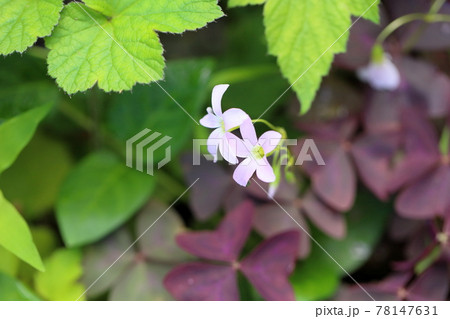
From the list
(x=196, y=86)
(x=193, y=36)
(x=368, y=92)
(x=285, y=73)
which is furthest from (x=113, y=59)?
(x=193, y=36)

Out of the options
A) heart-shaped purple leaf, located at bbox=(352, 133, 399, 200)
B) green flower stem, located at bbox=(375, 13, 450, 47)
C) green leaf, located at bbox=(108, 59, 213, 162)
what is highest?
green flower stem, located at bbox=(375, 13, 450, 47)

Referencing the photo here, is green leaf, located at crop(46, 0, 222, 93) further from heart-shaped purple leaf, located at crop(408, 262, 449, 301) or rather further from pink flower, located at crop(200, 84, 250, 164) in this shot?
heart-shaped purple leaf, located at crop(408, 262, 449, 301)

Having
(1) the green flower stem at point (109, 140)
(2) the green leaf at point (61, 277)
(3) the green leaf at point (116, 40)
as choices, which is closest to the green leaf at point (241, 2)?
(3) the green leaf at point (116, 40)

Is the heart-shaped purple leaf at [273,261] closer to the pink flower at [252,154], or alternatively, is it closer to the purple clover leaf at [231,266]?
the purple clover leaf at [231,266]

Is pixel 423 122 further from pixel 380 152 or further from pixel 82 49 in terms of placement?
pixel 82 49

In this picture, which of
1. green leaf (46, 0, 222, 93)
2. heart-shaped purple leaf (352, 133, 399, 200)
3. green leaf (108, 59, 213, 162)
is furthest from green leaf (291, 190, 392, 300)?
green leaf (46, 0, 222, 93)

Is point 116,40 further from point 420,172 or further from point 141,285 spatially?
point 420,172
